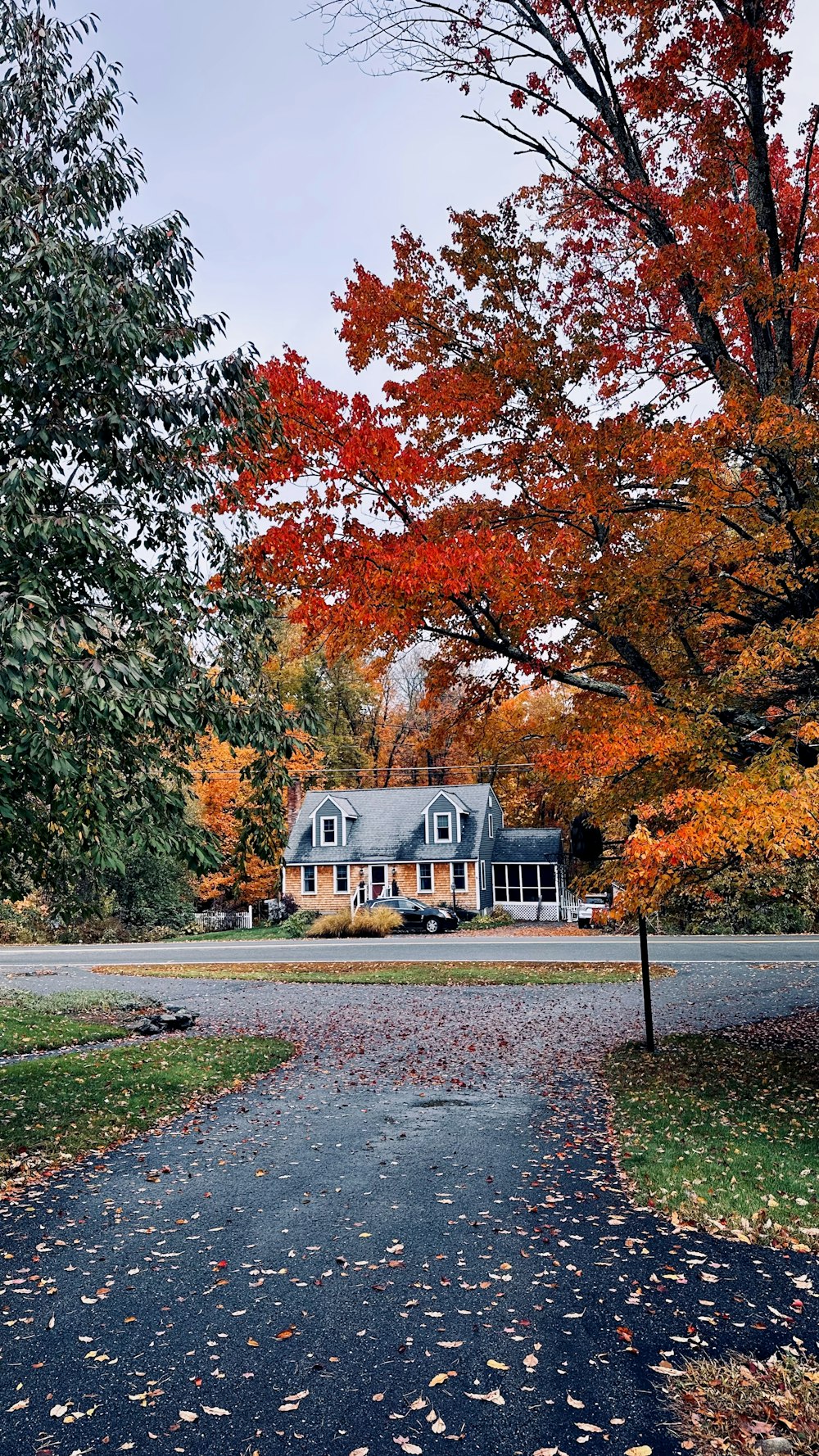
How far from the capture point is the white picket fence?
3838 cm

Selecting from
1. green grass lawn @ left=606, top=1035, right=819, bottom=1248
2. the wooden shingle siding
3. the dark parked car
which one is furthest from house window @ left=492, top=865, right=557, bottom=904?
green grass lawn @ left=606, top=1035, right=819, bottom=1248

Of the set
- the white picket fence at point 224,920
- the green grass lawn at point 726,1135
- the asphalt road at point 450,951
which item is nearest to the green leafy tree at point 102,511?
the green grass lawn at point 726,1135

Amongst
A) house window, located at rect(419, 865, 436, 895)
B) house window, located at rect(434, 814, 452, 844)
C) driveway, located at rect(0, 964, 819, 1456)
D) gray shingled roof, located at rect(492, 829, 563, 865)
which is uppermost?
house window, located at rect(434, 814, 452, 844)

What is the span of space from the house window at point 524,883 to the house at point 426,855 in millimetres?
37

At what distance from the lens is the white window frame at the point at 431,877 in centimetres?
3794

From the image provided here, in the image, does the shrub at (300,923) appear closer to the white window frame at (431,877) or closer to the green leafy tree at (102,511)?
the white window frame at (431,877)

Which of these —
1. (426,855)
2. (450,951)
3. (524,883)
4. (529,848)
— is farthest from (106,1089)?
(524,883)

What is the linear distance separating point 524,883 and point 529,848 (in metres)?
1.65

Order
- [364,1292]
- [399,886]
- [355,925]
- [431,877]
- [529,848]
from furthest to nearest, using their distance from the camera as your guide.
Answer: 1. [529,848]
2. [399,886]
3. [431,877]
4. [355,925]
5. [364,1292]

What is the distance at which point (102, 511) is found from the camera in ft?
20.9

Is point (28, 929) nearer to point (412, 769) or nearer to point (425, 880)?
point (425, 880)

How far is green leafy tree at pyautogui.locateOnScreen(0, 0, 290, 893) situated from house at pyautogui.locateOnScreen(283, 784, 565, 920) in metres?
Answer: 30.4

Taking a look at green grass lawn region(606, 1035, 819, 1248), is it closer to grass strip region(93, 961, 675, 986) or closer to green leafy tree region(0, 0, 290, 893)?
green leafy tree region(0, 0, 290, 893)

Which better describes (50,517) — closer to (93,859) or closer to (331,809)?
(93,859)
